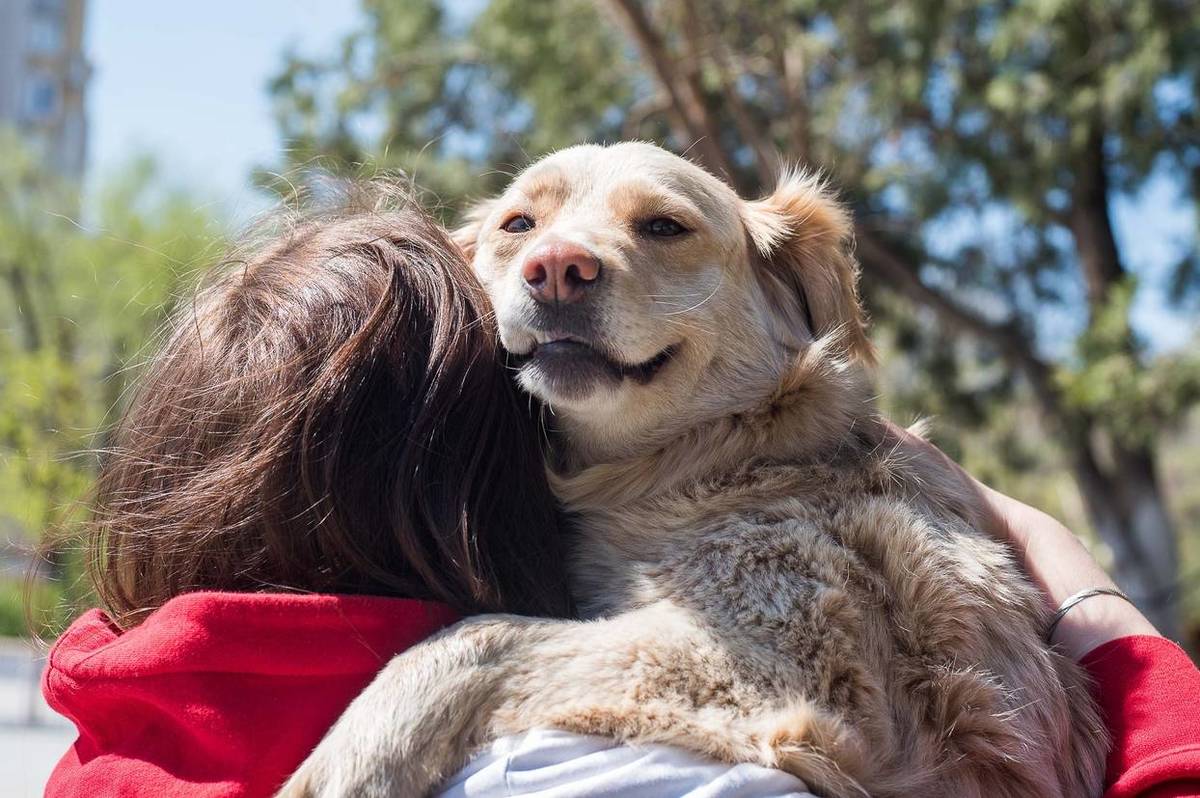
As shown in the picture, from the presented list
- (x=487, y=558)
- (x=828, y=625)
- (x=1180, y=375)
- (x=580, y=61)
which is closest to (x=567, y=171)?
(x=487, y=558)

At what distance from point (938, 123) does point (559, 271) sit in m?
10.1

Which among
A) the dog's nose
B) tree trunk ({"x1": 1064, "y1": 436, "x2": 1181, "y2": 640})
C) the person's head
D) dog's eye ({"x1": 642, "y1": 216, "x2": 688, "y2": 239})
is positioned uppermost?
dog's eye ({"x1": 642, "y1": 216, "x2": 688, "y2": 239})

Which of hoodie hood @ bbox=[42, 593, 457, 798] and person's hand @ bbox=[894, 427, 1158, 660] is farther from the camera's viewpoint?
person's hand @ bbox=[894, 427, 1158, 660]

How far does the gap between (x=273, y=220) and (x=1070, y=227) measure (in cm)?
1115

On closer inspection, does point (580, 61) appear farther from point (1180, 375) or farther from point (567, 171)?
point (567, 171)

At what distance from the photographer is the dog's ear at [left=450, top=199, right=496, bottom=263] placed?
3.42 metres

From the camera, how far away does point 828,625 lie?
2.29m

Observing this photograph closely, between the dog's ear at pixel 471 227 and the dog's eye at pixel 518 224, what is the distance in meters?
0.18

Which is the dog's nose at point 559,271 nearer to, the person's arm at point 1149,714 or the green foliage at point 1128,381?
the person's arm at point 1149,714

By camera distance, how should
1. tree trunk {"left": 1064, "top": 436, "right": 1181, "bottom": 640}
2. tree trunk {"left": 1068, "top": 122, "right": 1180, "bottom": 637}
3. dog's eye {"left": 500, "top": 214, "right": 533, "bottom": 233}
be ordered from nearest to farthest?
dog's eye {"left": 500, "top": 214, "right": 533, "bottom": 233}
tree trunk {"left": 1068, "top": 122, "right": 1180, "bottom": 637}
tree trunk {"left": 1064, "top": 436, "right": 1181, "bottom": 640}

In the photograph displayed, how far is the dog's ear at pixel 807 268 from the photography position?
3.28 metres

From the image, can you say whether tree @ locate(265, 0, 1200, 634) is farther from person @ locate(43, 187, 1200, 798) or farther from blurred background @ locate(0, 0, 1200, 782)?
person @ locate(43, 187, 1200, 798)

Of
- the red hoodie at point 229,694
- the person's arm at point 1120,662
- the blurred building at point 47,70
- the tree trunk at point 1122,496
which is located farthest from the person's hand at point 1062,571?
the blurred building at point 47,70

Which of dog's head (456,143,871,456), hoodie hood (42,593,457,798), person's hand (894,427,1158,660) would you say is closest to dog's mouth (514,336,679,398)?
dog's head (456,143,871,456)
